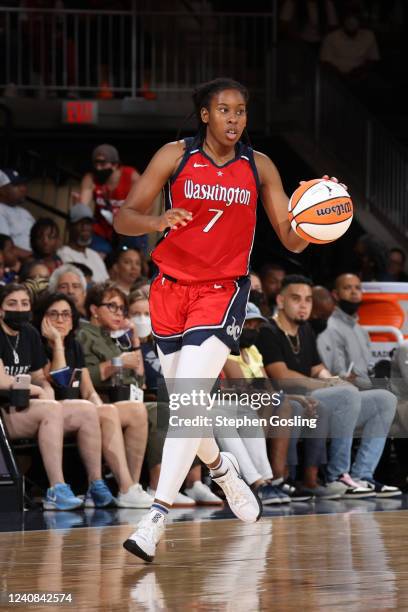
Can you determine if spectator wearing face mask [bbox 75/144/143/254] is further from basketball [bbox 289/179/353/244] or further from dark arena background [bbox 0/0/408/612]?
basketball [bbox 289/179/353/244]

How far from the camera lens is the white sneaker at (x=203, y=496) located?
786 centimetres

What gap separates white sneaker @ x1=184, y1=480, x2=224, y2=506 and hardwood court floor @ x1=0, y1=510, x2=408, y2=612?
124 centimetres

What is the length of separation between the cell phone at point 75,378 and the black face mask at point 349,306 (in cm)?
258

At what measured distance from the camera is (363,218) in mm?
13969

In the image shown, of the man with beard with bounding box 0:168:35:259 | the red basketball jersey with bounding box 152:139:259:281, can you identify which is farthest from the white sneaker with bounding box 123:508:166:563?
the man with beard with bounding box 0:168:35:259

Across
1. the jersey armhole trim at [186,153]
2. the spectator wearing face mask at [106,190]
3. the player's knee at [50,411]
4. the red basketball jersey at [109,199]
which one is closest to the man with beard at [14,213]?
the spectator wearing face mask at [106,190]

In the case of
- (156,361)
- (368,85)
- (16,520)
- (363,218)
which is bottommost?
(16,520)

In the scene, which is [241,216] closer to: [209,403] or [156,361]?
[209,403]

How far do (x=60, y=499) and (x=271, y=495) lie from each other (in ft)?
4.45

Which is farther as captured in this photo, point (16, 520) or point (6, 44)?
point (6, 44)

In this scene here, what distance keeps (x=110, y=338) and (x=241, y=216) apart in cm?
326

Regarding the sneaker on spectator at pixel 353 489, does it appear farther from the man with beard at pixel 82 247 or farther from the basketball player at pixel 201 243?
the basketball player at pixel 201 243

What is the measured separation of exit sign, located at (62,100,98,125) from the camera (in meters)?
13.7

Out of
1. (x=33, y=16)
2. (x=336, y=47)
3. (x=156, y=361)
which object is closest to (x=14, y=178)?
(x=156, y=361)
